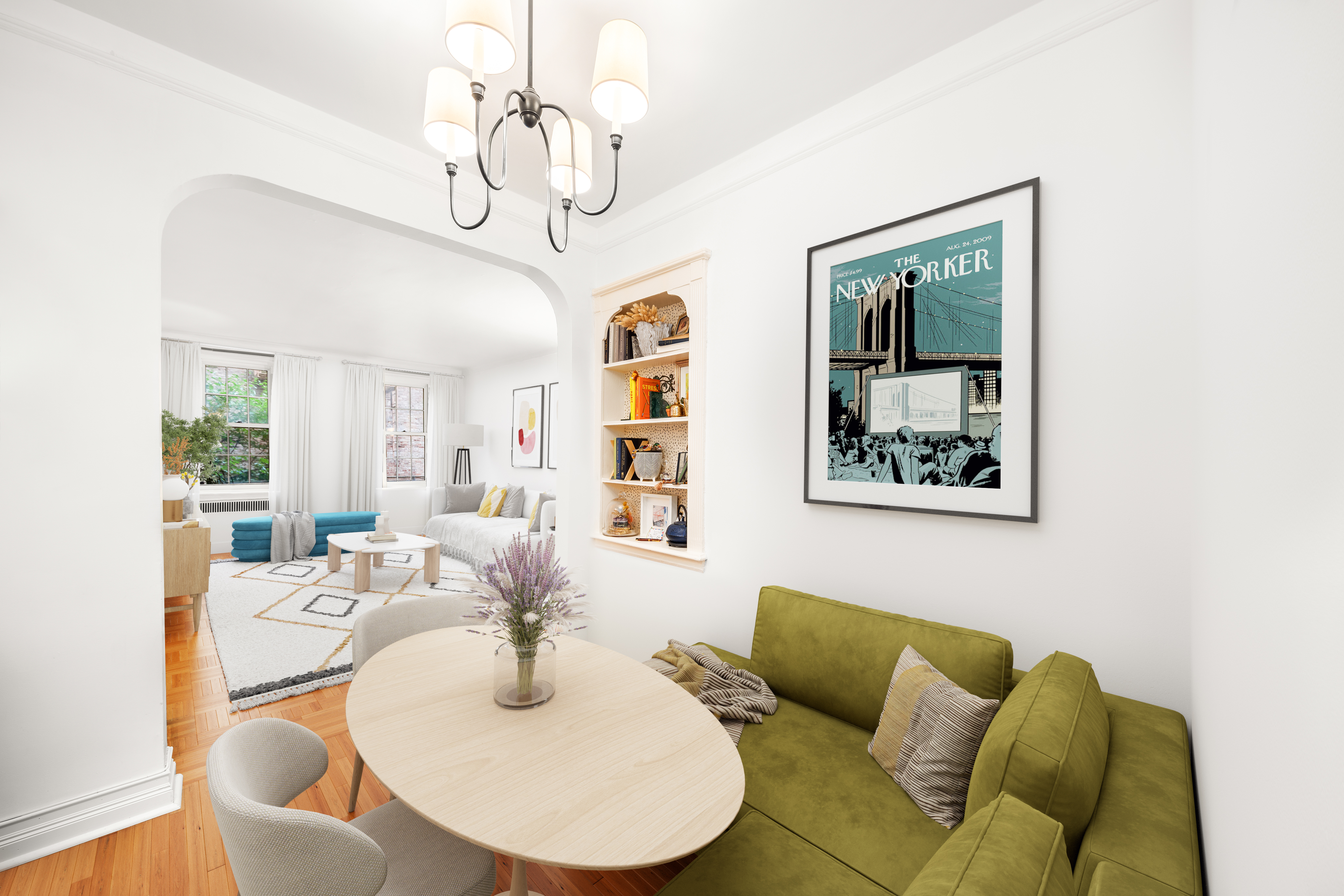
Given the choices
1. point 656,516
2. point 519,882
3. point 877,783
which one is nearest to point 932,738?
point 877,783

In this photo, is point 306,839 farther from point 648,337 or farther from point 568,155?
point 648,337

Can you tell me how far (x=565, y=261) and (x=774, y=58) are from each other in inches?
66.0

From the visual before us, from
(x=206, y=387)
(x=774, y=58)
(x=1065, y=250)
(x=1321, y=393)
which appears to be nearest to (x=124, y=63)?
(x=774, y=58)

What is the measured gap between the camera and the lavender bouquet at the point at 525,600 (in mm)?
1404

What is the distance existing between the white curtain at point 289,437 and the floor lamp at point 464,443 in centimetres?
175

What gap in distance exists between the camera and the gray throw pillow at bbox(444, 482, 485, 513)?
7391 millimetres

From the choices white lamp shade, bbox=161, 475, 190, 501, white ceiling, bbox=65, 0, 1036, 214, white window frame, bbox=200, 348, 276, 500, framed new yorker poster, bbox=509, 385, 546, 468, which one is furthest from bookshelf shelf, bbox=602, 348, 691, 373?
white window frame, bbox=200, 348, 276, 500

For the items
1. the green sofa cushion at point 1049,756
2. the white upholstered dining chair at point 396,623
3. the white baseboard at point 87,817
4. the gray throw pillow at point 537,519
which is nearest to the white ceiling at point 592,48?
the white upholstered dining chair at point 396,623

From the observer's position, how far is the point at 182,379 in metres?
6.36

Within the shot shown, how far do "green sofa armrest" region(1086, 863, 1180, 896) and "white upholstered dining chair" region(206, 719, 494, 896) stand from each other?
3.61ft

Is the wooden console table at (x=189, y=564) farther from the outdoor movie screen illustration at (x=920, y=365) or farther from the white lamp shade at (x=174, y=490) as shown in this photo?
the outdoor movie screen illustration at (x=920, y=365)

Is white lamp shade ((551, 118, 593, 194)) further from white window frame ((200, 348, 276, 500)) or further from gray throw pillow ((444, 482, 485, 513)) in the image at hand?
white window frame ((200, 348, 276, 500))

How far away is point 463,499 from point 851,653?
258 inches

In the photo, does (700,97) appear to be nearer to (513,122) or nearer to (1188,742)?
(513,122)
